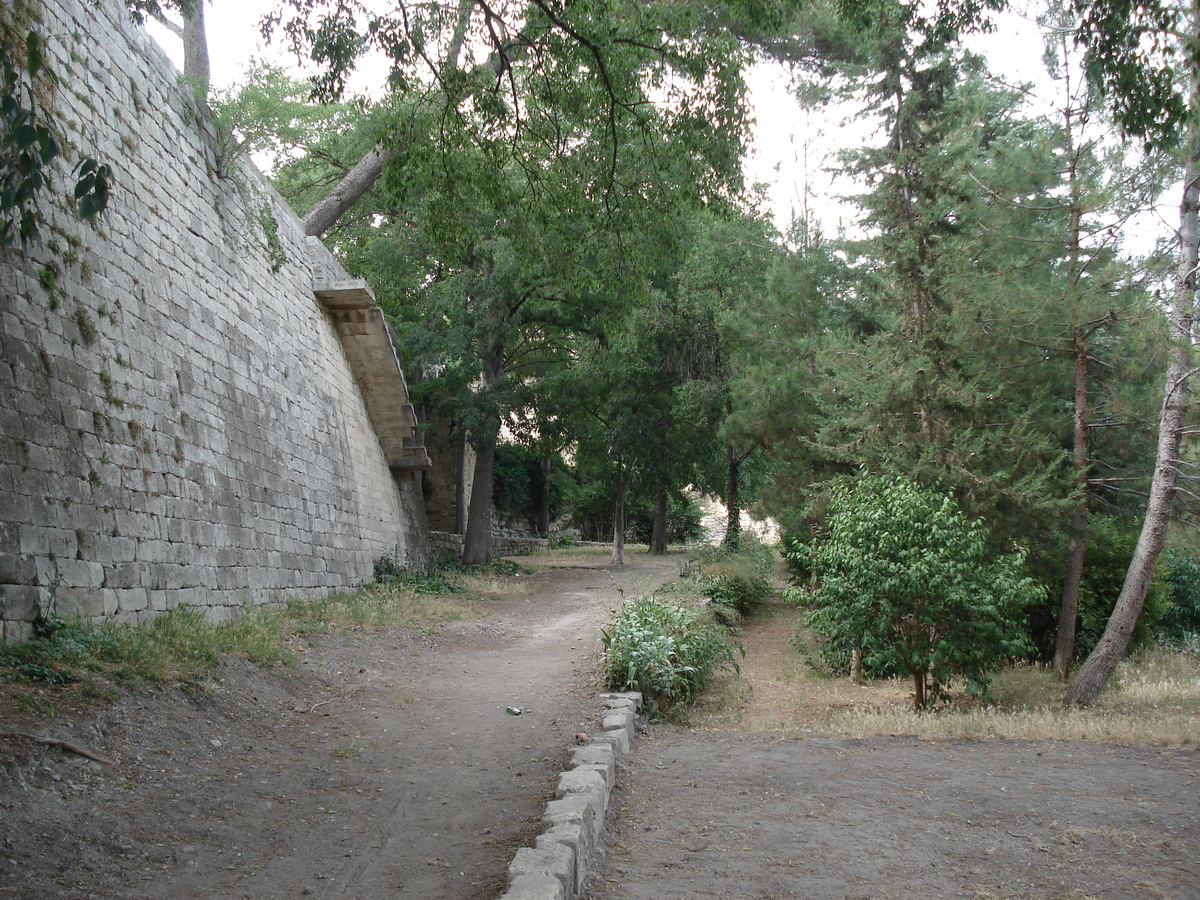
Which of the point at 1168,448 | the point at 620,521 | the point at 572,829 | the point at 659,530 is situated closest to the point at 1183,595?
the point at 1168,448

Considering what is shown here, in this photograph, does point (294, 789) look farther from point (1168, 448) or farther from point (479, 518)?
point (479, 518)

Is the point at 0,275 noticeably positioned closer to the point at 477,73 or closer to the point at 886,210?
the point at 477,73

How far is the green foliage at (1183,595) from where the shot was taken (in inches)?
567

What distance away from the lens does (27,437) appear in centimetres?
548

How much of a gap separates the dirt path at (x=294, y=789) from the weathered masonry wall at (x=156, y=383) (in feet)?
4.48

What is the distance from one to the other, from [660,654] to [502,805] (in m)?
3.25

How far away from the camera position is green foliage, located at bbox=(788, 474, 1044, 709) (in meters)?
7.40

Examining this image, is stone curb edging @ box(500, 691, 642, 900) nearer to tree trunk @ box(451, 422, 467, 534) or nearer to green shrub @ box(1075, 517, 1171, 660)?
green shrub @ box(1075, 517, 1171, 660)

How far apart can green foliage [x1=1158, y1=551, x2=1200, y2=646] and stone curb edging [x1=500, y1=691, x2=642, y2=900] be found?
43.5 feet

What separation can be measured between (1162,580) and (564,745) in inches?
441

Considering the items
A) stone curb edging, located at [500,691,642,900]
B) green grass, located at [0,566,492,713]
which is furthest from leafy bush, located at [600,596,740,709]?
green grass, located at [0,566,492,713]

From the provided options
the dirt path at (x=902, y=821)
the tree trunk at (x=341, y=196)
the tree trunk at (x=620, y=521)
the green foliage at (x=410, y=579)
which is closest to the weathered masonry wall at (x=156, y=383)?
the green foliage at (x=410, y=579)

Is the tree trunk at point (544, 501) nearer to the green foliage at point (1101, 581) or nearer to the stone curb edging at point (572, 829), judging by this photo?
the green foliage at point (1101, 581)

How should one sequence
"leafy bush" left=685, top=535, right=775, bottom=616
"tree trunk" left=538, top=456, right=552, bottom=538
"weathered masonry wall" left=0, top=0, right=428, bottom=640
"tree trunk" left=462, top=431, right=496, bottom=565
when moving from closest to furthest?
"weathered masonry wall" left=0, top=0, right=428, bottom=640
"leafy bush" left=685, top=535, right=775, bottom=616
"tree trunk" left=462, top=431, right=496, bottom=565
"tree trunk" left=538, top=456, right=552, bottom=538
